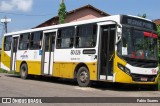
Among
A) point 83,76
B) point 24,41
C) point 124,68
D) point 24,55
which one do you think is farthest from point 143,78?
point 24,41

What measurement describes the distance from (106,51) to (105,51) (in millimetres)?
61

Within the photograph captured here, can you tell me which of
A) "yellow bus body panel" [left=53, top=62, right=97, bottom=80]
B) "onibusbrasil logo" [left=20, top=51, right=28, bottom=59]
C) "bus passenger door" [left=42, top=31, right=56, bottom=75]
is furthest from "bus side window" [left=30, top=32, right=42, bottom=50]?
"yellow bus body panel" [left=53, top=62, right=97, bottom=80]

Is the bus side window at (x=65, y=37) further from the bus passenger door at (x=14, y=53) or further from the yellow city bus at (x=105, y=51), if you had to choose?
the bus passenger door at (x=14, y=53)

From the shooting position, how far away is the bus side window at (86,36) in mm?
16672

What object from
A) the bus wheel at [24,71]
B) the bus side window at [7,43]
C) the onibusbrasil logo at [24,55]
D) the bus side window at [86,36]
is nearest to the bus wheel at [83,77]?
the bus side window at [86,36]

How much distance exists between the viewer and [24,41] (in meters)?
23.2

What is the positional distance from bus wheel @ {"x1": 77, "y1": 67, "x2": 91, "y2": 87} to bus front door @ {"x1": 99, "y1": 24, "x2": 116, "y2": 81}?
946 mm

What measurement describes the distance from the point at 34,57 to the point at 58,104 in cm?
1065

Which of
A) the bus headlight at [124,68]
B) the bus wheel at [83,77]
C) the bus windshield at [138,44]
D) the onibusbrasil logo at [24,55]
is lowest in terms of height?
the bus wheel at [83,77]

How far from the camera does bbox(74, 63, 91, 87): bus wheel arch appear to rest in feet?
55.6

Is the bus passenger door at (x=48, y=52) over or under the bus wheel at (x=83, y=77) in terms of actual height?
over

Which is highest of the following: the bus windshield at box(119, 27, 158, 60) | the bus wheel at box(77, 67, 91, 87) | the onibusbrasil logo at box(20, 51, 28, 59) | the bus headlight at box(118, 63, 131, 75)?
the bus windshield at box(119, 27, 158, 60)

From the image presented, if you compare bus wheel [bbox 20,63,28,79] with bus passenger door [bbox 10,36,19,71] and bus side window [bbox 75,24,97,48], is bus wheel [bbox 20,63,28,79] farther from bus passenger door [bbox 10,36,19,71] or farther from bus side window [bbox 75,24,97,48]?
bus side window [bbox 75,24,97,48]

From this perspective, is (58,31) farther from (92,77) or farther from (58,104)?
(58,104)
